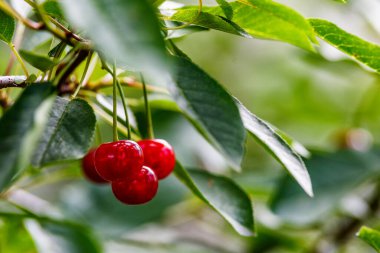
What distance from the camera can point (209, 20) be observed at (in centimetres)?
109

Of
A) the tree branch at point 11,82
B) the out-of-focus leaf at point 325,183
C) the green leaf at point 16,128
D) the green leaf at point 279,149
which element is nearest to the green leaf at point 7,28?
the tree branch at point 11,82

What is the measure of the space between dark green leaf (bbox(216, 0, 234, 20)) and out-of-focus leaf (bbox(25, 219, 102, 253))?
0.81m

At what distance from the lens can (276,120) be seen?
3.45 m

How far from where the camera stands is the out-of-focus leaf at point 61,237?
5.51 feet

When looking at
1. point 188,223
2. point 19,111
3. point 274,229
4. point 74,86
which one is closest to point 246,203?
Answer: point 74,86

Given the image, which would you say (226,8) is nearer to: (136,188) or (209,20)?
(209,20)

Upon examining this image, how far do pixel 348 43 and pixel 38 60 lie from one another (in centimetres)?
58

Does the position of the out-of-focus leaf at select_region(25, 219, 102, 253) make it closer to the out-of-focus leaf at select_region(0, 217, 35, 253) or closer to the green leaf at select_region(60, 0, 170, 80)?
the out-of-focus leaf at select_region(0, 217, 35, 253)

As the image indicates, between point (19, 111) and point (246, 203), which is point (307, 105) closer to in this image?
point (246, 203)

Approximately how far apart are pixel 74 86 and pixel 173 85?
1.37 ft

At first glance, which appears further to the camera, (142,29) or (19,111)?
(19,111)

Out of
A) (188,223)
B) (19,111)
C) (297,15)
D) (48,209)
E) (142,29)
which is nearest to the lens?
(142,29)

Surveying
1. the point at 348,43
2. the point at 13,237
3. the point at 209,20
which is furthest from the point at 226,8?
the point at 13,237

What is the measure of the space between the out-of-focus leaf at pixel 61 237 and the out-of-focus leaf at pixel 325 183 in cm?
76
